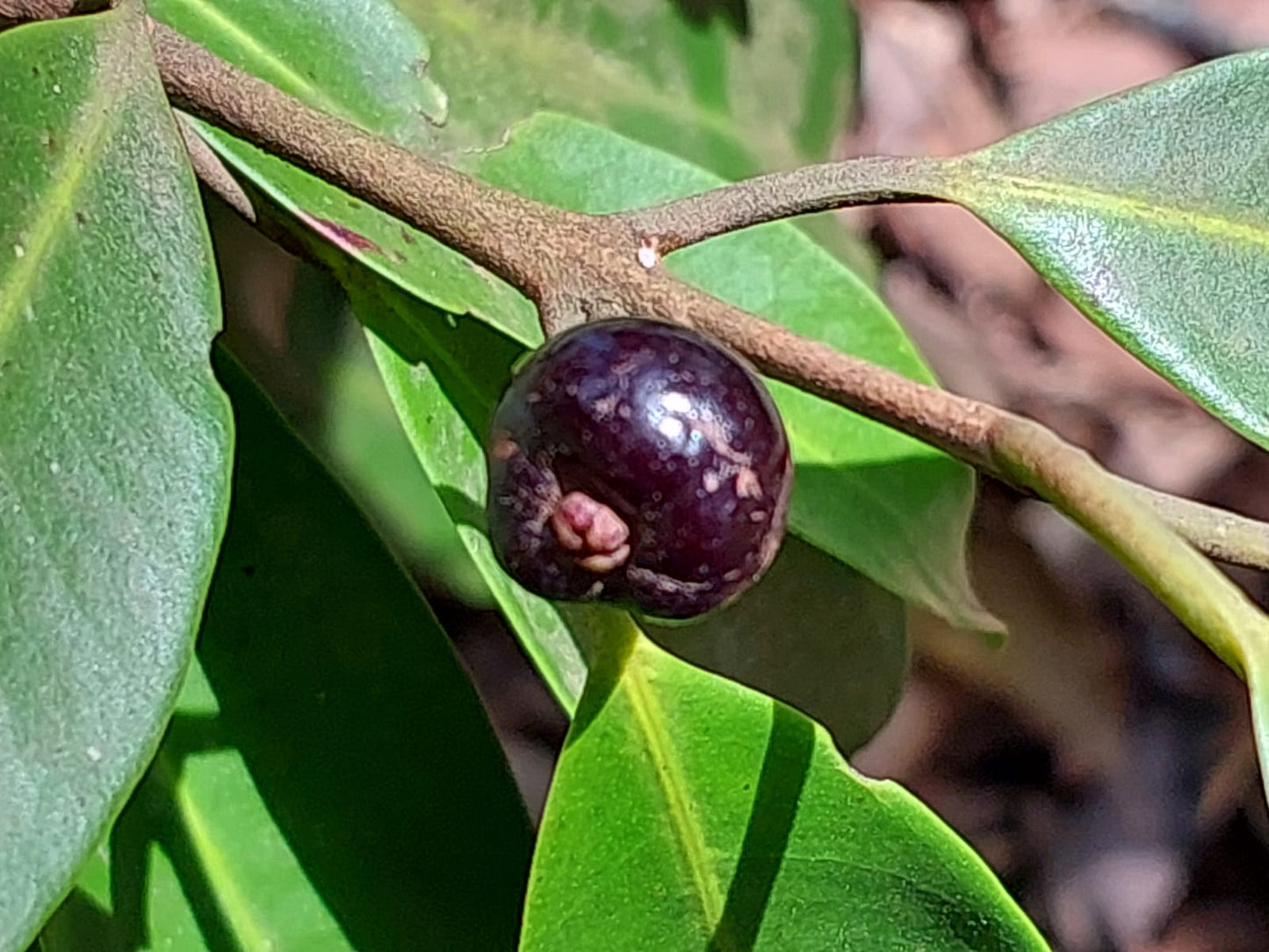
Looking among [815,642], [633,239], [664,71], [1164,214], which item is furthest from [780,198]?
[664,71]

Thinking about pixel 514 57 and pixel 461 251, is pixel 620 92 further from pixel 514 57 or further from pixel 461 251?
pixel 461 251

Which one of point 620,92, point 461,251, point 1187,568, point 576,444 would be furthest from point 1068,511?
point 620,92

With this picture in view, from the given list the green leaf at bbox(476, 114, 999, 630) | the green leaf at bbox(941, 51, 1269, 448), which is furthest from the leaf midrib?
the green leaf at bbox(476, 114, 999, 630)

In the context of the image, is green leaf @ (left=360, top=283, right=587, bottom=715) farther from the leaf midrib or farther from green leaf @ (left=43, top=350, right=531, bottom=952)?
the leaf midrib

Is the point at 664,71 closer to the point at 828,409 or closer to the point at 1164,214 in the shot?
the point at 828,409

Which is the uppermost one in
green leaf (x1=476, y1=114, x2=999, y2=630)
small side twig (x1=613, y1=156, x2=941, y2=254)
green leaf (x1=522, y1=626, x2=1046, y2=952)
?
small side twig (x1=613, y1=156, x2=941, y2=254)

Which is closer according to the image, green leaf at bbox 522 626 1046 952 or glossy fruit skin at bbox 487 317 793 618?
glossy fruit skin at bbox 487 317 793 618

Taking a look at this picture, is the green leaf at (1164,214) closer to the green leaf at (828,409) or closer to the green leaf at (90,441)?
the green leaf at (828,409)
